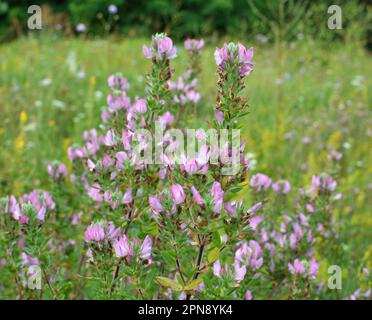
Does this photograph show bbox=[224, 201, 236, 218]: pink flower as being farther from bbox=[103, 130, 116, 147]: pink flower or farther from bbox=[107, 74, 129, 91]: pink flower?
bbox=[107, 74, 129, 91]: pink flower

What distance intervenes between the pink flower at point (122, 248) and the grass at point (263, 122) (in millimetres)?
906

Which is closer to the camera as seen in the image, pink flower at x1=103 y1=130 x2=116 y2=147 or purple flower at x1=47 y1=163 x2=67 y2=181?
pink flower at x1=103 y1=130 x2=116 y2=147

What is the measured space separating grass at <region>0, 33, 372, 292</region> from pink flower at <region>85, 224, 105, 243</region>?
2.83 ft

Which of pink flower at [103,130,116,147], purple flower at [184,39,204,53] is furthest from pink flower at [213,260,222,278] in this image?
purple flower at [184,39,204,53]

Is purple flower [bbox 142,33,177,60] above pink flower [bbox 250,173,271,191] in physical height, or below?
above

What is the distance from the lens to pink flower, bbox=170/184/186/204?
1.31 metres

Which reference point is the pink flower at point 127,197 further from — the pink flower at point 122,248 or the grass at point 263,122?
the grass at point 263,122

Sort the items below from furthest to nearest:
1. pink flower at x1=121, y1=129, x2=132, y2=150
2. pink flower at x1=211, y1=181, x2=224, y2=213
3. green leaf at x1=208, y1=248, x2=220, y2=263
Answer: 1. pink flower at x1=121, y1=129, x2=132, y2=150
2. green leaf at x1=208, y1=248, x2=220, y2=263
3. pink flower at x1=211, y1=181, x2=224, y2=213

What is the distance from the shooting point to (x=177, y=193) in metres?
1.31

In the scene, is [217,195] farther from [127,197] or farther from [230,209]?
[127,197]

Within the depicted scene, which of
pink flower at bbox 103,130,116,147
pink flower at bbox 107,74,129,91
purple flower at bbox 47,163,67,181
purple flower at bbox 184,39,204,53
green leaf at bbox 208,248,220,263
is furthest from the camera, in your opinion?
purple flower at bbox 184,39,204,53

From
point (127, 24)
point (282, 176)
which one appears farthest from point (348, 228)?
point (127, 24)

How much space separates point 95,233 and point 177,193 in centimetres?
30
